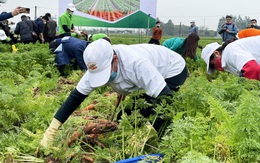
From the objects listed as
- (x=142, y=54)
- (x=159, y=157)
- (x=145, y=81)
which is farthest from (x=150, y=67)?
(x=159, y=157)

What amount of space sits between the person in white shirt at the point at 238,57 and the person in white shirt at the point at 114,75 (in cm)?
71

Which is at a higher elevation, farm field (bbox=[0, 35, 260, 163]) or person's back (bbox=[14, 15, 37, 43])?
person's back (bbox=[14, 15, 37, 43])

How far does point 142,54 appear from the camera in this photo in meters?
3.26

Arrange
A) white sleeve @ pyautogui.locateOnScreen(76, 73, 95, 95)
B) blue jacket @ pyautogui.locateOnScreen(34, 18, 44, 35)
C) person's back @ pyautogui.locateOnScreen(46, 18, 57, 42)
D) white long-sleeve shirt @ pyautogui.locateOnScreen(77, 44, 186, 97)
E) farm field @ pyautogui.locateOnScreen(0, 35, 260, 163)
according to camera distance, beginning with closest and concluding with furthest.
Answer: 1. farm field @ pyautogui.locateOnScreen(0, 35, 260, 163)
2. white long-sleeve shirt @ pyautogui.locateOnScreen(77, 44, 186, 97)
3. white sleeve @ pyautogui.locateOnScreen(76, 73, 95, 95)
4. person's back @ pyautogui.locateOnScreen(46, 18, 57, 42)
5. blue jacket @ pyautogui.locateOnScreen(34, 18, 44, 35)

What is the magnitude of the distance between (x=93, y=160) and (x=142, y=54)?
0.95m

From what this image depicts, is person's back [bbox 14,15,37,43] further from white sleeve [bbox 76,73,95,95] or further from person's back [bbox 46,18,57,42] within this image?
white sleeve [bbox 76,73,95,95]

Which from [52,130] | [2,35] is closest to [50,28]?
[2,35]

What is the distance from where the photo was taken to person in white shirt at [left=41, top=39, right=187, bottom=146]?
112 inches

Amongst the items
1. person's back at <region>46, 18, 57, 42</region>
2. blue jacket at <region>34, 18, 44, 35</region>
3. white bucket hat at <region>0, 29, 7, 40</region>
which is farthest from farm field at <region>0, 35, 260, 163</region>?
blue jacket at <region>34, 18, 44, 35</region>

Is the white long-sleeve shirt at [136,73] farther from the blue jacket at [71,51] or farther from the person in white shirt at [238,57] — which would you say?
the blue jacket at [71,51]

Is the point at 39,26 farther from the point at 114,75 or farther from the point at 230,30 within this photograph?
the point at 114,75

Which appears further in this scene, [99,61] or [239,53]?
[239,53]

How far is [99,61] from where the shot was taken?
2.81m

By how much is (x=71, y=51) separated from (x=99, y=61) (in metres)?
5.28
